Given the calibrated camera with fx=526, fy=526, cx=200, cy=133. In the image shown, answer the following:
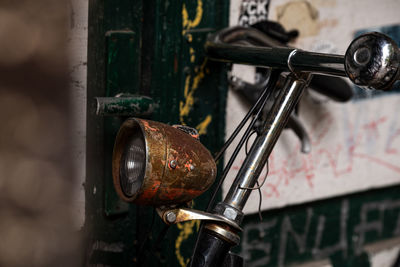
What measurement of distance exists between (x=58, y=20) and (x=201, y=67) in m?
0.48

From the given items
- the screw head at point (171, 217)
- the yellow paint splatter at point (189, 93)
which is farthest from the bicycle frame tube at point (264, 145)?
the yellow paint splatter at point (189, 93)

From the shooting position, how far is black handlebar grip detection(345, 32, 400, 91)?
105 cm

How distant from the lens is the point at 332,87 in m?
1.98

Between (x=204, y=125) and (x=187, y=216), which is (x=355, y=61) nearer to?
(x=187, y=216)

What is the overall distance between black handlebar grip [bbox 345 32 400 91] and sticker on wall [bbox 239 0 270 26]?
89 cm

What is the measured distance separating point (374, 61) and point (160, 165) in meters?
0.49

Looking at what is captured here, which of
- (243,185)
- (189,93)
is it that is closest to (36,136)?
(189,93)

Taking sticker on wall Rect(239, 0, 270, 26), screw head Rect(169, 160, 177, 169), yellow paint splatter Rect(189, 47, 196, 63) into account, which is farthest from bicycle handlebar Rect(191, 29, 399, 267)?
sticker on wall Rect(239, 0, 270, 26)

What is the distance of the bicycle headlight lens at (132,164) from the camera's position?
3.97 feet

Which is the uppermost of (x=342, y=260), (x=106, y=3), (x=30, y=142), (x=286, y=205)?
(x=106, y=3)

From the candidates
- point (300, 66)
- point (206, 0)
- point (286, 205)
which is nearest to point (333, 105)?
point (286, 205)

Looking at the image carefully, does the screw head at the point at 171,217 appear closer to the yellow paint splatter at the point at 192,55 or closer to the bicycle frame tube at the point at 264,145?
the bicycle frame tube at the point at 264,145

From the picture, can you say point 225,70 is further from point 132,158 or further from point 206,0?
point 132,158

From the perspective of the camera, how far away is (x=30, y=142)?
1688 mm
